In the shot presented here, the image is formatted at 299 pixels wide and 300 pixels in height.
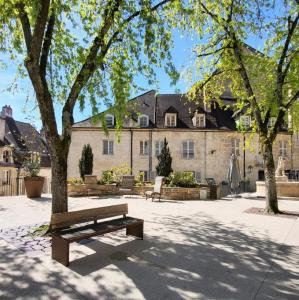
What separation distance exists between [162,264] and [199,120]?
77.5 ft

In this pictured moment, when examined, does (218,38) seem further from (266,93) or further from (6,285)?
(6,285)

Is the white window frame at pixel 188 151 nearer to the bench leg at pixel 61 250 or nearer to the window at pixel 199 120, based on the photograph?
the window at pixel 199 120

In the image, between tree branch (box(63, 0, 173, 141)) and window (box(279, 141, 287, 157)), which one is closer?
tree branch (box(63, 0, 173, 141))

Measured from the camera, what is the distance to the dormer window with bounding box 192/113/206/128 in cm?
2767

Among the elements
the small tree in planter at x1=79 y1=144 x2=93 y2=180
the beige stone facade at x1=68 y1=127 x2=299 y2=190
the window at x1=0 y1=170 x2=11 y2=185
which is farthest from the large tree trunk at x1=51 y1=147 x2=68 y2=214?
the window at x1=0 y1=170 x2=11 y2=185

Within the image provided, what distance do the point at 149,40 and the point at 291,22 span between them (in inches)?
233

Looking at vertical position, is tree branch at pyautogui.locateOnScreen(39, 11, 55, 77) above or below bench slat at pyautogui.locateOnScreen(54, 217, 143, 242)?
above

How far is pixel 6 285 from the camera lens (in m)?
4.21

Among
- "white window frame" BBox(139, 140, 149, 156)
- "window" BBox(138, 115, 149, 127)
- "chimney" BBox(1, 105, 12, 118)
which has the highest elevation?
"chimney" BBox(1, 105, 12, 118)

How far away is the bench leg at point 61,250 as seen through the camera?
4957 millimetres

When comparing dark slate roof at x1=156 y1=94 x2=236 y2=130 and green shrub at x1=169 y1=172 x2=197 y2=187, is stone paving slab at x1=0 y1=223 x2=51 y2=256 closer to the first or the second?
green shrub at x1=169 y1=172 x2=197 y2=187

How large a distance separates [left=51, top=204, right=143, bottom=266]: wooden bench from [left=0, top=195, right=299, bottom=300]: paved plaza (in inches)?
9.3

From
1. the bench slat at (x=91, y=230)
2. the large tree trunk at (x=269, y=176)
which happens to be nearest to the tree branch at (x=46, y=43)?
the bench slat at (x=91, y=230)

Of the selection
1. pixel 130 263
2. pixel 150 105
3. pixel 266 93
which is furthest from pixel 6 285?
pixel 150 105
